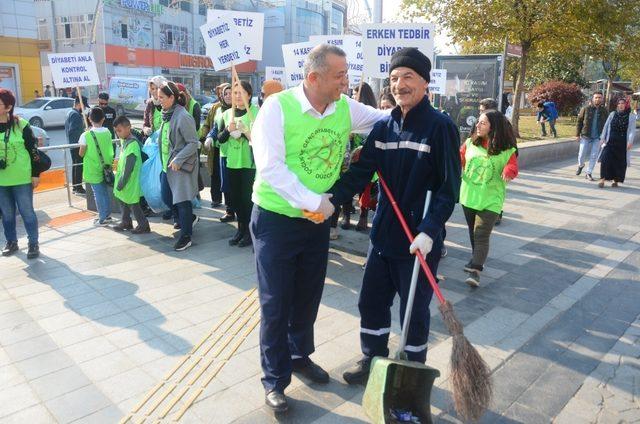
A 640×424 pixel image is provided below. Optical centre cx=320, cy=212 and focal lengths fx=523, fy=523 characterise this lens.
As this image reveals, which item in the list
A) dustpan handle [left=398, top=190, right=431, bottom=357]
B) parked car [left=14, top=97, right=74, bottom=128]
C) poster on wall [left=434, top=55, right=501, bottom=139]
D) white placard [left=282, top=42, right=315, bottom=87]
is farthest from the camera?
parked car [left=14, top=97, right=74, bottom=128]

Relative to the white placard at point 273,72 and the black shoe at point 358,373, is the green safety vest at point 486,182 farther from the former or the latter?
the white placard at point 273,72

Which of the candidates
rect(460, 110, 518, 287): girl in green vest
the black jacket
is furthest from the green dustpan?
rect(460, 110, 518, 287): girl in green vest

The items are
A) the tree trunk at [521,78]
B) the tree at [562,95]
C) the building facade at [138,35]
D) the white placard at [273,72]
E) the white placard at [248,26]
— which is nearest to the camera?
the white placard at [248,26]

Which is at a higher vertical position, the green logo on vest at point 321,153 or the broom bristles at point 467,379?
the green logo on vest at point 321,153

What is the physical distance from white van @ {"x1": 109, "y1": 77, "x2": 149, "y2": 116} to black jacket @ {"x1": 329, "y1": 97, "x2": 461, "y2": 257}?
27.7 meters

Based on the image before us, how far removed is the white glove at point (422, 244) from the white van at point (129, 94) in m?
28.2

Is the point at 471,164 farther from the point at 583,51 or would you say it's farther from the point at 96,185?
the point at 583,51

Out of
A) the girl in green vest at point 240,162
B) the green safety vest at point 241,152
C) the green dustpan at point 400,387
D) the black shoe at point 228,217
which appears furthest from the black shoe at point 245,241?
the green dustpan at point 400,387

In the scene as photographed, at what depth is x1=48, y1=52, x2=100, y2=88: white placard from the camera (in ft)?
26.7

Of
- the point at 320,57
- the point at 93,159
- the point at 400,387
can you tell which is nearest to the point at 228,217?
the point at 93,159

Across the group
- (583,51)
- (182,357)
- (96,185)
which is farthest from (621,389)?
(583,51)

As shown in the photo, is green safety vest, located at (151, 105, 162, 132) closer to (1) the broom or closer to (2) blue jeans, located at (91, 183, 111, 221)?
(2) blue jeans, located at (91, 183, 111, 221)

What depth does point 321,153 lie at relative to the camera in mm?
2996

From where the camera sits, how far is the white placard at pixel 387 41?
577 cm
